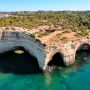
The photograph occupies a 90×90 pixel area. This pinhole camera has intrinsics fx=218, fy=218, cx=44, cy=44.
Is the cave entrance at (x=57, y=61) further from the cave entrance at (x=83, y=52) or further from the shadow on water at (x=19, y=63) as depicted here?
the cave entrance at (x=83, y=52)

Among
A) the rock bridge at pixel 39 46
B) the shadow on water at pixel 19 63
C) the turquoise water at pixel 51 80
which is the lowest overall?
the turquoise water at pixel 51 80

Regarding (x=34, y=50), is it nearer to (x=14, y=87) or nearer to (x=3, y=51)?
(x=3, y=51)

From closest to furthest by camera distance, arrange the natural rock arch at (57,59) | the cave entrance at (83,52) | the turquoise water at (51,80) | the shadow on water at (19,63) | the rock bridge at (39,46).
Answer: the turquoise water at (51,80)
the rock bridge at (39,46)
the shadow on water at (19,63)
the natural rock arch at (57,59)
the cave entrance at (83,52)

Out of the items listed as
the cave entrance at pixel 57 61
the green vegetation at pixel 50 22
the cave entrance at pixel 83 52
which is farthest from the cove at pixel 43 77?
the green vegetation at pixel 50 22

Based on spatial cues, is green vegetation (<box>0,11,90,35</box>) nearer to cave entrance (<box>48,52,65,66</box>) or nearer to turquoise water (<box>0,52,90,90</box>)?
cave entrance (<box>48,52,65,66</box>)

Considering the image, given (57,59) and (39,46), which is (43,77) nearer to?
(39,46)

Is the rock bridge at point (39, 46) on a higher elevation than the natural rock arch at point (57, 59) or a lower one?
higher

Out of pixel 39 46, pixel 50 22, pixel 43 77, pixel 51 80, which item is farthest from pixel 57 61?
pixel 50 22
